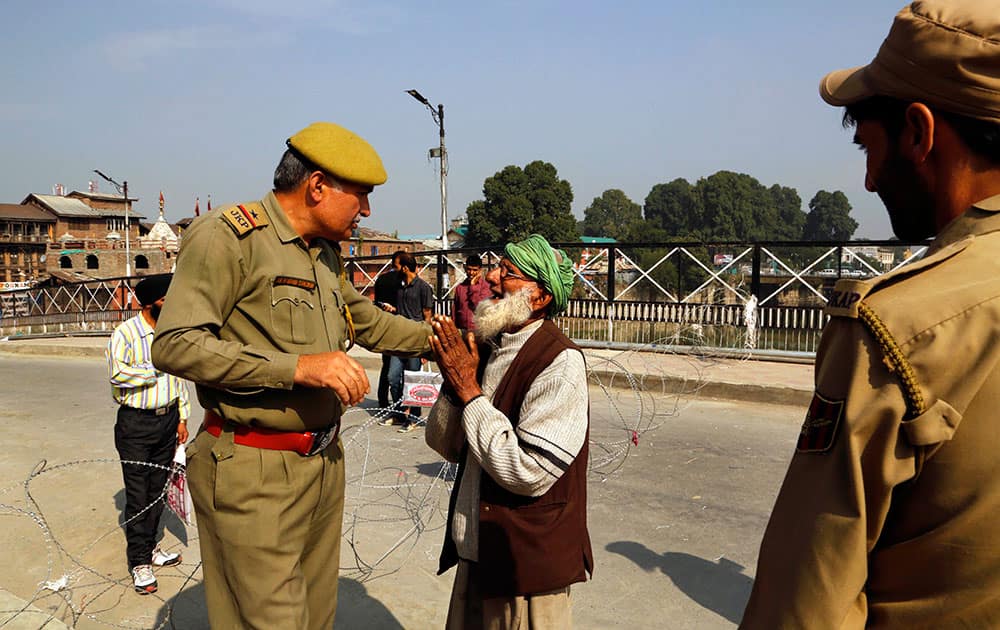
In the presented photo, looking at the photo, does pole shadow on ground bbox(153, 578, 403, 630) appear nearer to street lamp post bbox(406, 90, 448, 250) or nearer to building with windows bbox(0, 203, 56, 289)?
street lamp post bbox(406, 90, 448, 250)

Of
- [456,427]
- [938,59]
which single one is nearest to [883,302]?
[938,59]

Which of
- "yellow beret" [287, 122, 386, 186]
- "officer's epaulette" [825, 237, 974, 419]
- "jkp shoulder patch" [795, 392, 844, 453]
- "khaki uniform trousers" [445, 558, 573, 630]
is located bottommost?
"khaki uniform trousers" [445, 558, 573, 630]

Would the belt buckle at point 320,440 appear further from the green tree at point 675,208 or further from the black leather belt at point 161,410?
the green tree at point 675,208

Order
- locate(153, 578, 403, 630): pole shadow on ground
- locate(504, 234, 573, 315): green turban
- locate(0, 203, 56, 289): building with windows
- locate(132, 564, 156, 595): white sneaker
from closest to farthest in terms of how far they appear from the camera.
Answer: locate(504, 234, 573, 315): green turban, locate(153, 578, 403, 630): pole shadow on ground, locate(132, 564, 156, 595): white sneaker, locate(0, 203, 56, 289): building with windows

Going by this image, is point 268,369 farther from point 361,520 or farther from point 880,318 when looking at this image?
point 361,520

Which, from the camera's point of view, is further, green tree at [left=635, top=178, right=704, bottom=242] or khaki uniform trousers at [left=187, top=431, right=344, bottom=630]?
green tree at [left=635, top=178, right=704, bottom=242]

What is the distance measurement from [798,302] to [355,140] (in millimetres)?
10024

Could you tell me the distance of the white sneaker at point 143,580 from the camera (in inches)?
163

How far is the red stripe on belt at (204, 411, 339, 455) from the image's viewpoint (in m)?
2.37

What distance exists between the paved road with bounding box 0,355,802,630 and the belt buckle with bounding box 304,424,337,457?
1607 millimetres

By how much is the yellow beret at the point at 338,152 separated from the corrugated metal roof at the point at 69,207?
84.4 meters

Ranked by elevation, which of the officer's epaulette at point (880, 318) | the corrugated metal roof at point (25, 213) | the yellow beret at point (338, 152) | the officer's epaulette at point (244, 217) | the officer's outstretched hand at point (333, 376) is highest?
the corrugated metal roof at point (25, 213)

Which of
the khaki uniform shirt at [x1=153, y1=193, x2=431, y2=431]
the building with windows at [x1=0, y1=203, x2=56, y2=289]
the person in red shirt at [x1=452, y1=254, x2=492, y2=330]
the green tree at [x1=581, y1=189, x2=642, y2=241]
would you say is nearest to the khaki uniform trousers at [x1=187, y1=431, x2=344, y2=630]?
the khaki uniform shirt at [x1=153, y1=193, x2=431, y2=431]

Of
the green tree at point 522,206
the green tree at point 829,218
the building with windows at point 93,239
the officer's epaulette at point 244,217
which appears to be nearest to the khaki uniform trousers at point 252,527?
the officer's epaulette at point 244,217
